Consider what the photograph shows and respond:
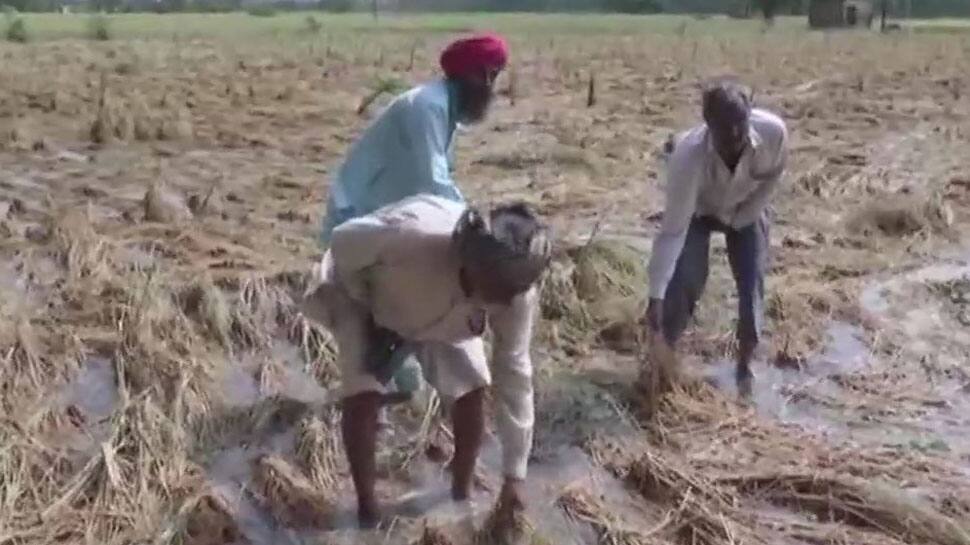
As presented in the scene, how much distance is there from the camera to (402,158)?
427 cm

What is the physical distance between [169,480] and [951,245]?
16.0 feet

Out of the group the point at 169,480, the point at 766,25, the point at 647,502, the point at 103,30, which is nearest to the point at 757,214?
the point at 647,502

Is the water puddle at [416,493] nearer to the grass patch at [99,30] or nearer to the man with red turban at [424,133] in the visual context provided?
the man with red turban at [424,133]

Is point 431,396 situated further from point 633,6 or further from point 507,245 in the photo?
point 633,6

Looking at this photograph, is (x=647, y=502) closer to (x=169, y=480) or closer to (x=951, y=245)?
(x=169, y=480)

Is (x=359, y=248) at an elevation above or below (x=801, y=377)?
above

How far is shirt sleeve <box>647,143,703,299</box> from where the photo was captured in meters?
4.91

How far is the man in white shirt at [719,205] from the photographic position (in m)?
4.83

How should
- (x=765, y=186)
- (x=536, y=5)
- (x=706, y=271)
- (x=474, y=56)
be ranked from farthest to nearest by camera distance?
(x=536, y=5)
(x=706, y=271)
(x=765, y=186)
(x=474, y=56)

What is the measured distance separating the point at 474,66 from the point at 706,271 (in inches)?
61.6

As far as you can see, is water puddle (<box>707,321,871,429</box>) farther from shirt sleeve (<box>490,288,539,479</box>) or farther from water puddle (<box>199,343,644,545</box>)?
shirt sleeve (<box>490,288,539,479</box>)

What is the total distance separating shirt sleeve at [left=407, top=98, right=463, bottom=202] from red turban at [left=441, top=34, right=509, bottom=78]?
0.39ft

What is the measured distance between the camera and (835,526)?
14.2 feet

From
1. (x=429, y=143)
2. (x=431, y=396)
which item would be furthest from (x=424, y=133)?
(x=431, y=396)
